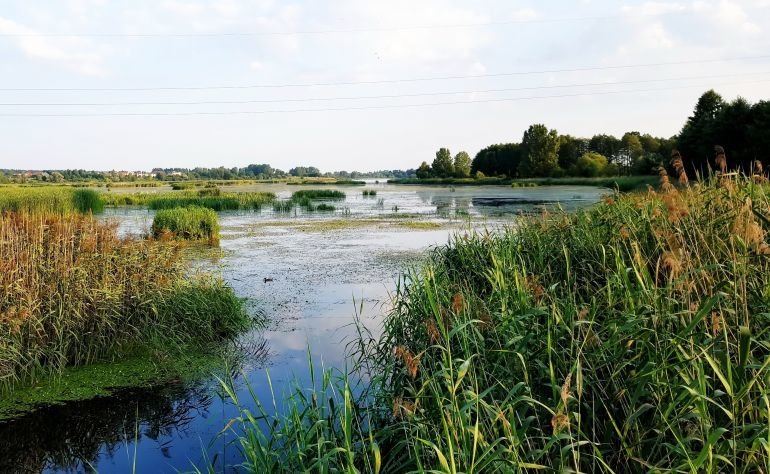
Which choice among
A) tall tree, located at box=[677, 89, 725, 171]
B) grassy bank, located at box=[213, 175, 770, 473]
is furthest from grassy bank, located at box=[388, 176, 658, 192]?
grassy bank, located at box=[213, 175, 770, 473]

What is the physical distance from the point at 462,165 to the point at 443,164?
6283mm

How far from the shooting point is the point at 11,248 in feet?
21.2

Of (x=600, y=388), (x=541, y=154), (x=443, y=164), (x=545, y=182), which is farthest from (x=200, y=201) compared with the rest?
(x=443, y=164)

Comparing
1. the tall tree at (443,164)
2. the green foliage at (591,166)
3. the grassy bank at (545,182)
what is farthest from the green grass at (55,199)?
the tall tree at (443,164)

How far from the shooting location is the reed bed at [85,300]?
6.00 meters

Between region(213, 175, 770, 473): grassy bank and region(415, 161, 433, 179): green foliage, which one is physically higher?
region(415, 161, 433, 179): green foliage

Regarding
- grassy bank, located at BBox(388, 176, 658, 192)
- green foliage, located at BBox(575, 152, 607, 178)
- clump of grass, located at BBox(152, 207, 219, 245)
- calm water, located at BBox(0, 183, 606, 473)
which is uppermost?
green foliage, located at BBox(575, 152, 607, 178)

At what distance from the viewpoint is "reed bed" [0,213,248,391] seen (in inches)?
236

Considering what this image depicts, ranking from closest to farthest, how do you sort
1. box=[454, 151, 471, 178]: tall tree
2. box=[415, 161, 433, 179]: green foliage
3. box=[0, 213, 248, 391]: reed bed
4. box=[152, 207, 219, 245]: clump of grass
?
box=[0, 213, 248, 391]: reed bed, box=[152, 207, 219, 245]: clump of grass, box=[454, 151, 471, 178]: tall tree, box=[415, 161, 433, 179]: green foliage

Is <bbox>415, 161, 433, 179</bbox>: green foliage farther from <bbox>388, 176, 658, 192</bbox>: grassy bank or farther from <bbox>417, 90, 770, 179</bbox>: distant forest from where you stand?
<bbox>388, 176, 658, 192</bbox>: grassy bank

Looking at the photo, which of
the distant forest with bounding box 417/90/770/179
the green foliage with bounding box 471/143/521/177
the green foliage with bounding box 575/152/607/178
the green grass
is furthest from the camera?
the green foliage with bounding box 471/143/521/177

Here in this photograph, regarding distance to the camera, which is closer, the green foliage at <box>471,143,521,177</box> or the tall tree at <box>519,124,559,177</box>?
the tall tree at <box>519,124,559,177</box>

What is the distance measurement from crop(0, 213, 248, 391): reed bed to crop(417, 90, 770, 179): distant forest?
2661 cm

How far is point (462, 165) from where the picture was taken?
105m
